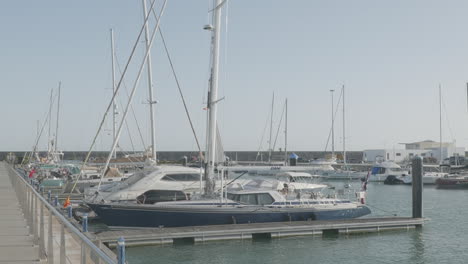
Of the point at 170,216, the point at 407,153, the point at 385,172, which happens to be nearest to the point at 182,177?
the point at 170,216

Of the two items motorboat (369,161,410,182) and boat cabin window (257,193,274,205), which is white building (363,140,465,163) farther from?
boat cabin window (257,193,274,205)

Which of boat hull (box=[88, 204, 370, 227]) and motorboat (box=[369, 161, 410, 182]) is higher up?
motorboat (box=[369, 161, 410, 182])

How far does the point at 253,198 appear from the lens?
2377cm

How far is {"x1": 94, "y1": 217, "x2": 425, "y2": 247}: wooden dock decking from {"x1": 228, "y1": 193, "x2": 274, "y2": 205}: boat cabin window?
1297 millimetres

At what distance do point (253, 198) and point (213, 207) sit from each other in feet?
6.90

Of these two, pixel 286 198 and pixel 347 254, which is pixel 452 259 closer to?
pixel 347 254

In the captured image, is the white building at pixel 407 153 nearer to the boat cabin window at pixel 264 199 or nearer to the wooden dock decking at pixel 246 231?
the wooden dock decking at pixel 246 231

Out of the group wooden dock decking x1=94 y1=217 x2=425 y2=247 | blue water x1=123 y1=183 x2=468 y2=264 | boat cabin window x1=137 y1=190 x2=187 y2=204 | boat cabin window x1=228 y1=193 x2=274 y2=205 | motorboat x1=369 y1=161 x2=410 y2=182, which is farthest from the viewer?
motorboat x1=369 y1=161 x2=410 y2=182

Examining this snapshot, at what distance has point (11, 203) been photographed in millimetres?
21688

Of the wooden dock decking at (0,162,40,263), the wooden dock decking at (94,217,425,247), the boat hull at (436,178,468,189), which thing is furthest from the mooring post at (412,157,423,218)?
the boat hull at (436,178,468,189)

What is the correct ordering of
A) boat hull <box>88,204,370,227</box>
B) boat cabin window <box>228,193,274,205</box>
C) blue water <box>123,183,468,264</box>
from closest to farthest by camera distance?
blue water <box>123,183,468,264</box> → boat hull <box>88,204,370,227</box> → boat cabin window <box>228,193,274,205</box>

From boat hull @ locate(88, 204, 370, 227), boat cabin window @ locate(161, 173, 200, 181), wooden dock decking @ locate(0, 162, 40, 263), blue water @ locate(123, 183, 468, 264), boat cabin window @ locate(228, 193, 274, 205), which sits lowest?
blue water @ locate(123, 183, 468, 264)

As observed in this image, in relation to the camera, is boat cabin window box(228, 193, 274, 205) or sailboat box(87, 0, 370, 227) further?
boat cabin window box(228, 193, 274, 205)

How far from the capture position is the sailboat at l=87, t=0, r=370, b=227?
22484mm
